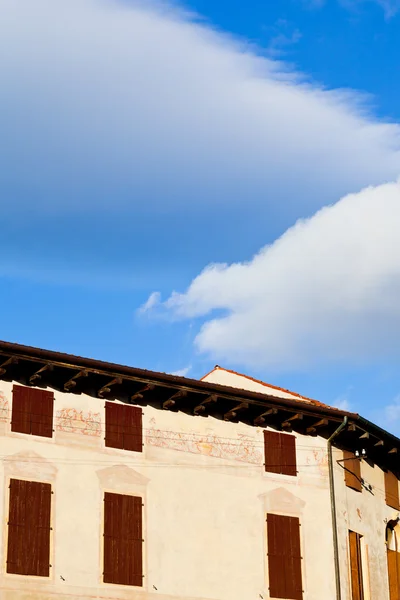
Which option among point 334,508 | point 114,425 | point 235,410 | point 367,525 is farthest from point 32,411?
point 367,525

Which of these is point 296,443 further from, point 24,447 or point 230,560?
point 24,447

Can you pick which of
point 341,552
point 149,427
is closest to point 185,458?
point 149,427

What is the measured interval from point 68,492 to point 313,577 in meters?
7.96

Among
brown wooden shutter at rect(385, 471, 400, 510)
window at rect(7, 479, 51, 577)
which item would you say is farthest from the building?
brown wooden shutter at rect(385, 471, 400, 510)

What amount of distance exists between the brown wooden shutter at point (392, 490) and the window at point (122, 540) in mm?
10381

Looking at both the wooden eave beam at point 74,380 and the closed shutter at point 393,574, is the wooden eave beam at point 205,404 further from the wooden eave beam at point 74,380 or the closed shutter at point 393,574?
the closed shutter at point 393,574

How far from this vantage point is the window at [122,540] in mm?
29375

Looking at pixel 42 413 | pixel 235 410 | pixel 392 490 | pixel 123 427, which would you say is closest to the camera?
pixel 42 413

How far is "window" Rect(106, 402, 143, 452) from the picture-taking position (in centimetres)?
3072

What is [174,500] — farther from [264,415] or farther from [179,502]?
[264,415]

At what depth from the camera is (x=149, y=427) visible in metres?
31.6

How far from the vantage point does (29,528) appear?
92.8ft

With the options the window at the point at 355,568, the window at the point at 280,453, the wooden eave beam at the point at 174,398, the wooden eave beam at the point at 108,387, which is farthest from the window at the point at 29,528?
the window at the point at 355,568

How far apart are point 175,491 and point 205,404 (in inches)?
106
